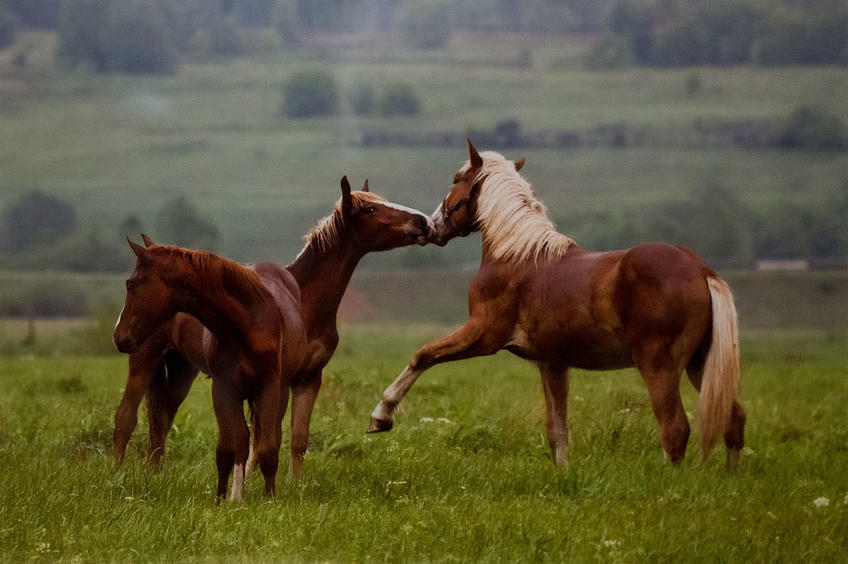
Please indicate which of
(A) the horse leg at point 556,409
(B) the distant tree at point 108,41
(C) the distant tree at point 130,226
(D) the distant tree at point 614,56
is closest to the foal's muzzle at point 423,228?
(A) the horse leg at point 556,409

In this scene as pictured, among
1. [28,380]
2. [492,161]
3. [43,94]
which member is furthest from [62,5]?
[492,161]

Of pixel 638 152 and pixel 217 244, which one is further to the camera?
pixel 638 152

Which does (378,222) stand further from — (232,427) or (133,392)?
(232,427)

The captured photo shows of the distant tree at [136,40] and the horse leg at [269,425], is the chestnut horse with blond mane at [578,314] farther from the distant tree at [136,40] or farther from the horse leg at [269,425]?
the distant tree at [136,40]

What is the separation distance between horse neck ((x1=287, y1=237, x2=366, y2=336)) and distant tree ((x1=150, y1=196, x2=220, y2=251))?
207 feet

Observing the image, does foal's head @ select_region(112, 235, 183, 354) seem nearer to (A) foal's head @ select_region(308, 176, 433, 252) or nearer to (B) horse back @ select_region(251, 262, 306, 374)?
(B) horse back @ select_region(251, 262, 306, 374)

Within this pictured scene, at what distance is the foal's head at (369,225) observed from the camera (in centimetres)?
906

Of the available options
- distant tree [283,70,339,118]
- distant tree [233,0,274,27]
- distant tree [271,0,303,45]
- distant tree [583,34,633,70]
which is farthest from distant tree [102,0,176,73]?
distant tree [583,34,633,70]

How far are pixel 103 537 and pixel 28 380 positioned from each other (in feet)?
34.3

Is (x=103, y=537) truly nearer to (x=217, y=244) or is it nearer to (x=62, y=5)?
(x=217, y=244)

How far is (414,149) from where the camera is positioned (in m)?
92.6

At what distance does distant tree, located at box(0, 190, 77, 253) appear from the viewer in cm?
7712

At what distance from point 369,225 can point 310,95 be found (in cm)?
9066

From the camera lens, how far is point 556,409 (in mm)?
9281
